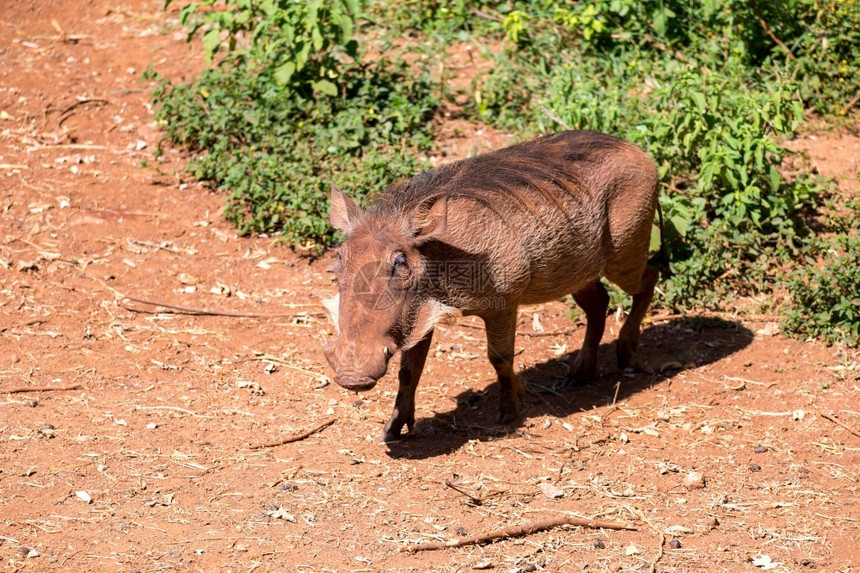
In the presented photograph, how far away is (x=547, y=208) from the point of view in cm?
495

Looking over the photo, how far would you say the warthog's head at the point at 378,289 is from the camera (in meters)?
4.16

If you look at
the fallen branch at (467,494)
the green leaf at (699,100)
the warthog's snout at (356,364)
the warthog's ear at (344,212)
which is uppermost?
the green leaf at (699,100)

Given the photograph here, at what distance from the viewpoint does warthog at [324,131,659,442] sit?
432 centimetres

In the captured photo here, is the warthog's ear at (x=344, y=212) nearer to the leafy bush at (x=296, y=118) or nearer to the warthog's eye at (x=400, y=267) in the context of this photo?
the warthog's eye at (x=400, y=267)

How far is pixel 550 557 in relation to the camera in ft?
13.0

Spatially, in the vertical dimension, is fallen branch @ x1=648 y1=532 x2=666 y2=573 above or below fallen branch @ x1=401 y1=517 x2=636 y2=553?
above

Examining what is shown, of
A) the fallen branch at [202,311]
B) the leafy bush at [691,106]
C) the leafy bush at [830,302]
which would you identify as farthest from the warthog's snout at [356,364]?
the leafy bush at [830,302]

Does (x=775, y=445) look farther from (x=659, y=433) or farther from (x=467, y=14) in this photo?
(x=467, y=14)

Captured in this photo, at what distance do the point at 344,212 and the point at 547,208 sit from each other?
1.06 m

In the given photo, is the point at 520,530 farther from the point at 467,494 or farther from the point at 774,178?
the point at 774,178

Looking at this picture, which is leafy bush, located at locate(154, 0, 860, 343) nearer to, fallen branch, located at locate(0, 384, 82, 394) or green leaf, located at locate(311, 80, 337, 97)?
green leaf, located at locate(311, 80, 337, 97)

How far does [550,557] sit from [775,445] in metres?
1.66

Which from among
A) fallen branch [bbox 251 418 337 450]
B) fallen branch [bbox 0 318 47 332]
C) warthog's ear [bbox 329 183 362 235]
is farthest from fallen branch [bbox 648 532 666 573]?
fallen branch [bbox 0 318 47 332]

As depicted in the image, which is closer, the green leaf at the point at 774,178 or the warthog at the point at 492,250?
the warthog at the point at 492,250
